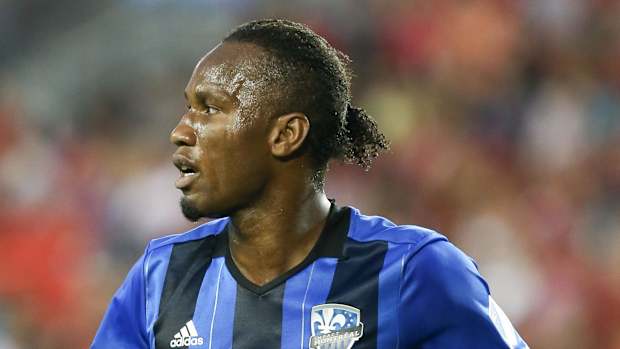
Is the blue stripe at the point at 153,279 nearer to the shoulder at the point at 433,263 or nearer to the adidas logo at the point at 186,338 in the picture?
the adidas logo at the point at 186,338

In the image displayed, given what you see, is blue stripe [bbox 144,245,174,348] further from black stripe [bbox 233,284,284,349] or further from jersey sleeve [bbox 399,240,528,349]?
jersey sleeve [bbox 399,240,528,349]

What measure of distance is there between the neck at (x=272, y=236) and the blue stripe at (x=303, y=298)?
2.1 inches

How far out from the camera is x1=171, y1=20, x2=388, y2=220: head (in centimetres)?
251

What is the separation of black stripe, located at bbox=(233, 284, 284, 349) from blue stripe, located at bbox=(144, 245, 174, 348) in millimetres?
209

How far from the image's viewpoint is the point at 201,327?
2531 millimetres

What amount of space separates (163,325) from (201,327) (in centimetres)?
10

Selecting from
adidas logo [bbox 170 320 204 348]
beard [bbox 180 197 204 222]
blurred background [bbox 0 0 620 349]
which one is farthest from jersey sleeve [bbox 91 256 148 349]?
blurred background [bbox 0 0 620 349]

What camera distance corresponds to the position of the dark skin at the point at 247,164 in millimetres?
2508

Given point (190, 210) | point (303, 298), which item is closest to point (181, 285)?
point (190, 210)

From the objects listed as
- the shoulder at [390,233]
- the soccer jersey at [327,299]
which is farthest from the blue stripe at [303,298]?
the shoulder at [390,233]

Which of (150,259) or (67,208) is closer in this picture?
(150,259)

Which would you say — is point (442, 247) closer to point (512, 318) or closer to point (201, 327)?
point (201, 327)

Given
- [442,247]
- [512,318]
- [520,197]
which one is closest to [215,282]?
[442,247]

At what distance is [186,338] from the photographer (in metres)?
Answer: 2.52
